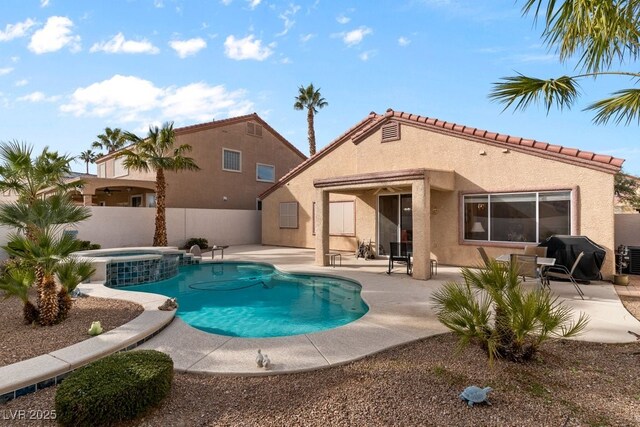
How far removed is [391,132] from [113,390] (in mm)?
14651

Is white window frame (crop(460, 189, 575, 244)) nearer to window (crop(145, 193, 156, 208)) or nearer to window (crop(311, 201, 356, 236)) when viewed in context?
window (crop(311, 201, 356, 236))

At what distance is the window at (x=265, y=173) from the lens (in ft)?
93.1

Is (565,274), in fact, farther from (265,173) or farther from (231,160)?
(265,173)

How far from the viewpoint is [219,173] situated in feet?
84.1

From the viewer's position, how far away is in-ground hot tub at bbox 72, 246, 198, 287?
11.5 meters

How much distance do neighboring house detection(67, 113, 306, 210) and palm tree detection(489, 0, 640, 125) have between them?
829 inches

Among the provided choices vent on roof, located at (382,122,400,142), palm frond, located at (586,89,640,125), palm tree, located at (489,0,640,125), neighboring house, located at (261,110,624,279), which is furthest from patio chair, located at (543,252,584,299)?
vent on roof, located at (382,122,400,142)

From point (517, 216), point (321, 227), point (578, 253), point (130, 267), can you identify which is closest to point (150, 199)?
point (130, 267)

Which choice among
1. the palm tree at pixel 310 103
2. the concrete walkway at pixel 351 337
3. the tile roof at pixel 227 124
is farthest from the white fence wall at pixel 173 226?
the concrete walkway at pixel 351 337

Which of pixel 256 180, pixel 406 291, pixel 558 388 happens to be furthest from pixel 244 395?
pixel 256 180

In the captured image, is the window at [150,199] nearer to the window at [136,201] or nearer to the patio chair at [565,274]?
the window at [136,201]

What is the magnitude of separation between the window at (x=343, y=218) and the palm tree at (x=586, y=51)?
11187 mm

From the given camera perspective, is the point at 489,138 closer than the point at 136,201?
Yes

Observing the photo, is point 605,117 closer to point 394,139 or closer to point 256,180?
point 394,139
